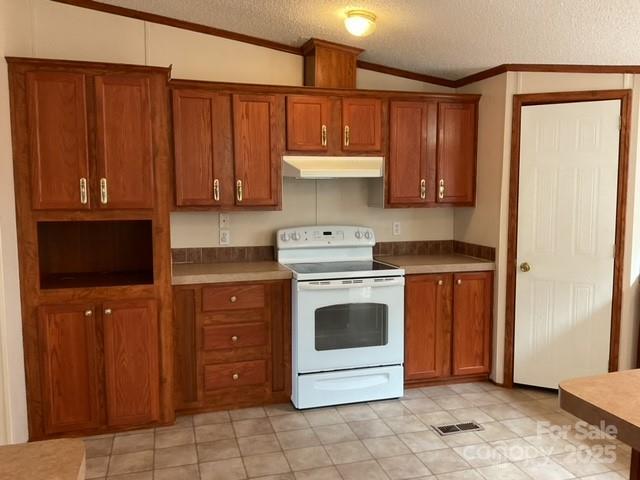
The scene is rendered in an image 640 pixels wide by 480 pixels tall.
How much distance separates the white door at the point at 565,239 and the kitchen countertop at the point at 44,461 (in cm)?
338

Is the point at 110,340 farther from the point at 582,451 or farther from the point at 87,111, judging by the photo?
the point at 582,451

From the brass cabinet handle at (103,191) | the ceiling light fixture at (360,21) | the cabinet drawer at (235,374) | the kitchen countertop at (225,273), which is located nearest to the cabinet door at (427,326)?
the kitchen countertop at (225,273)

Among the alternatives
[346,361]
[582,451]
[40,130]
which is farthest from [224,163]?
[582,451]

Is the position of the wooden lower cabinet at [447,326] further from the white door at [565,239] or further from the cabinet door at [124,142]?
the cabinet door at [124,142]

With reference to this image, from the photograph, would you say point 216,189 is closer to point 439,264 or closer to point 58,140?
point 58,140

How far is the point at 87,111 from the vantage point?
2969 millimetres

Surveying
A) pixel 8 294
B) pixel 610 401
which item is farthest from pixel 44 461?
pixel 8 294

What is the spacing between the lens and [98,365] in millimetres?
3104

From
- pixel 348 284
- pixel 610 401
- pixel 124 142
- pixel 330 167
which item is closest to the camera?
pixel 610 401

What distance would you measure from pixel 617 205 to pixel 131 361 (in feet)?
10.7

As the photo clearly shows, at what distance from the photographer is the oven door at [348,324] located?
3463 mm

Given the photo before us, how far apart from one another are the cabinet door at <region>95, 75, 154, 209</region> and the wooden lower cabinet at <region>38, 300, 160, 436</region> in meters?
0.64

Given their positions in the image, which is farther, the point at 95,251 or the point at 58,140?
the point at 95,251

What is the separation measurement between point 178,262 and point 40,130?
4.27 feet
